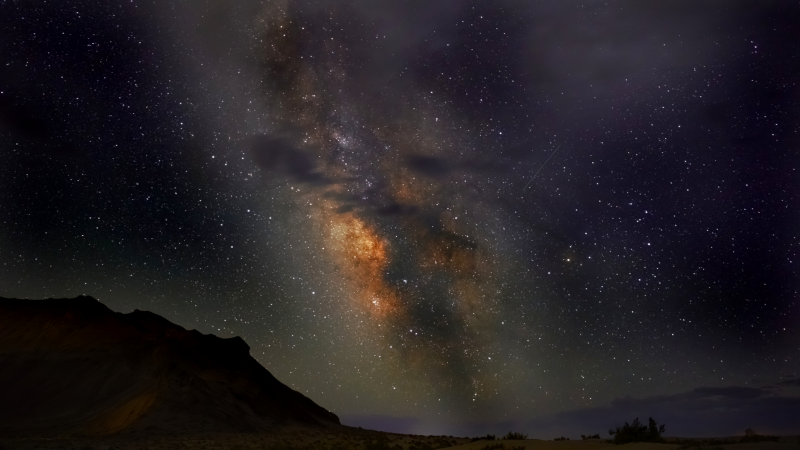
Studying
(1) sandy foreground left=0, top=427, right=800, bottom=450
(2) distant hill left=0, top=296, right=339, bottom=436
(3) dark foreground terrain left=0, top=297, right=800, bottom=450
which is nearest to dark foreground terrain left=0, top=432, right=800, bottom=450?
(1) sandy foreground left=0, top=427, right=800, bottom=450

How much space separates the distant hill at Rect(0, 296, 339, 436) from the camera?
53969 mm

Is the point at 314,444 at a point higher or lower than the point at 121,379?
lower

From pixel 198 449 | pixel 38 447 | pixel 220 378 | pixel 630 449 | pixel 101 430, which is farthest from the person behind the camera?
pixel 220 378

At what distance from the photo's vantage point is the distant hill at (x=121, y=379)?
53969 millimetres

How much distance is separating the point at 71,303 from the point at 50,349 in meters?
11.5

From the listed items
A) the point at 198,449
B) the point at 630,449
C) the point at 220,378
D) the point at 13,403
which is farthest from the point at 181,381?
the point at 630,449

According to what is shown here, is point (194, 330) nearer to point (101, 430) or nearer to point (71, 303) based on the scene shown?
point (71, 303)

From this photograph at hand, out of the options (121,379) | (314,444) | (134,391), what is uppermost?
(121,379)

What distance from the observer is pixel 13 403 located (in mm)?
59750

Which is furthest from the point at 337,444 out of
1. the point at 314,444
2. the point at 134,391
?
the point at 134,391

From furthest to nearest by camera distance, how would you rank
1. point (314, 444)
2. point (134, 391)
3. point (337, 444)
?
point (134, 391) → point (314, 444) → point (337, 444)

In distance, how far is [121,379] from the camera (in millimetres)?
62719

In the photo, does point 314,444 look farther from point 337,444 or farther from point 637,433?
point 637,433

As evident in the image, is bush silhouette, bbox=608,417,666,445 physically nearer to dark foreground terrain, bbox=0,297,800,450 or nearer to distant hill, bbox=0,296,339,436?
dark foreground terrain, bbox=0,297,800,450
